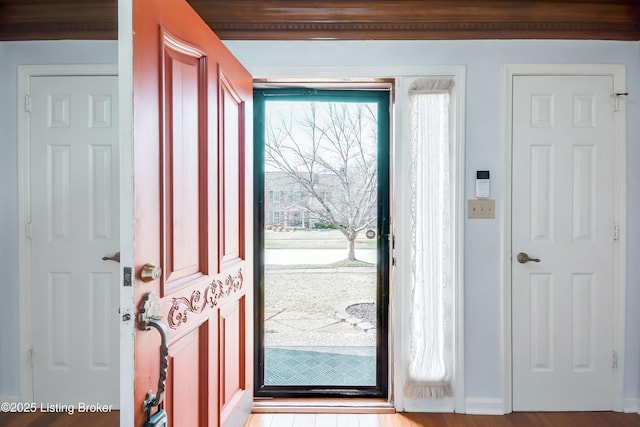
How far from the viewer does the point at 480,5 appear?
206 cm

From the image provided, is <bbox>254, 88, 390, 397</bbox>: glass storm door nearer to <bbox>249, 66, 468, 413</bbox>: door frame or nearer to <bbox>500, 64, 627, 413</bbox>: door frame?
<bbox>249, 66, 468, 413</bbox>: door frame

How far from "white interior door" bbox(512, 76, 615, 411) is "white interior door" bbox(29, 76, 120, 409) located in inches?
80.4

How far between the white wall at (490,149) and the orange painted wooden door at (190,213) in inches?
41.2

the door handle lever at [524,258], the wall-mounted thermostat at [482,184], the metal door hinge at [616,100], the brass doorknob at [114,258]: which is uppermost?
the metal door hinge at [616,100]

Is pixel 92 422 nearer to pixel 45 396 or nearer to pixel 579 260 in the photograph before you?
pixel 45 396

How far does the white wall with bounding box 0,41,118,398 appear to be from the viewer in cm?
79

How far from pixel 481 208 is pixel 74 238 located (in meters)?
1.96

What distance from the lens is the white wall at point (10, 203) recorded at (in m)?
0.79

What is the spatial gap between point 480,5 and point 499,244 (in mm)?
1339

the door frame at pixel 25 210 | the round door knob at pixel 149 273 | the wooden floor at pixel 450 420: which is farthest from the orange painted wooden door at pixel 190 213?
the wooden floor at pixel 450 420

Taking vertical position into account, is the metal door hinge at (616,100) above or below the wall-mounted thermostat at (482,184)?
above

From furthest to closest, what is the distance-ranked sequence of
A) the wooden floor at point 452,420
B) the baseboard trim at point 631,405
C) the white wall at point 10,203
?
1. the baseboard trim at point 631,405
2. the wooden floor at point 452,420
3. the white wall at point 10,203

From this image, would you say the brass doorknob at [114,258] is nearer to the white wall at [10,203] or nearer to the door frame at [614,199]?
the white wall at [10,203]

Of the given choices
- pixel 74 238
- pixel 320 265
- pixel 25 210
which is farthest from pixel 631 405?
pixel 25 210
